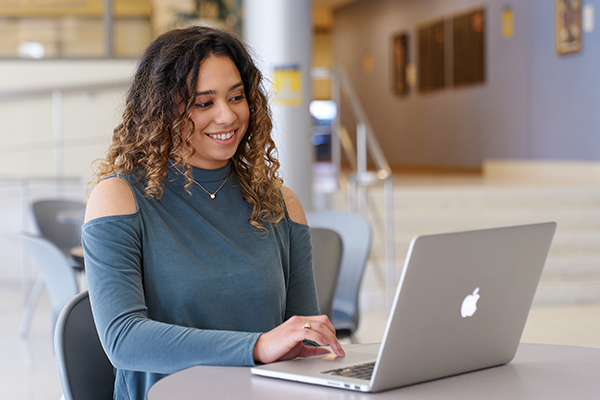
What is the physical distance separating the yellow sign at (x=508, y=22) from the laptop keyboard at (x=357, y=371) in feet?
25.5

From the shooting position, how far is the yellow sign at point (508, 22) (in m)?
8.32

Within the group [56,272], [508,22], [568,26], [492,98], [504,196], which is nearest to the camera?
[56,272]

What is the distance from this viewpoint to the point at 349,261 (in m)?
3.04

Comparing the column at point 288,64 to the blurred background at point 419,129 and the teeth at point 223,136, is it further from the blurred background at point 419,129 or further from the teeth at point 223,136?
the teeth at point 223,136

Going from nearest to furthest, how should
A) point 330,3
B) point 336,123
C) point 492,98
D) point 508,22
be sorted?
point 336,123, point 508,22, point 492,98, point 330,3

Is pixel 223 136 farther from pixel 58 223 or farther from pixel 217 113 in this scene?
pixel 58 223

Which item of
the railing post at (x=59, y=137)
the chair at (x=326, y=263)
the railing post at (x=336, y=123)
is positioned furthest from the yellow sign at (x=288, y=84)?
the railing post at (x=59, y=137)

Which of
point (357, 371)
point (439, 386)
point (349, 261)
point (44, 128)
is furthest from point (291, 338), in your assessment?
point (44, 128)

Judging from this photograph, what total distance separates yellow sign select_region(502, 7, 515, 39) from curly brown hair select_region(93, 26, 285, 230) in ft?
24.1

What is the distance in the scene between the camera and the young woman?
1258 mm

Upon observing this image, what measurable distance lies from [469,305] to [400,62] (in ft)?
34.7

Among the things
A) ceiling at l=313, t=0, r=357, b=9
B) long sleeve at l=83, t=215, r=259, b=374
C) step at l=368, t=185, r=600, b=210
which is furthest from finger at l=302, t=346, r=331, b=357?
ceiling at l=313, t=0, r=357, b=9

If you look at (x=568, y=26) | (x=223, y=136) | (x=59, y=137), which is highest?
(x=568, y=26)

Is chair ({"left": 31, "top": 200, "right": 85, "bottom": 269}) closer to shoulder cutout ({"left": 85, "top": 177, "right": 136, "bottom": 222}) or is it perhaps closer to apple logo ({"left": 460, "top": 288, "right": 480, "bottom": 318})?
shoulder cutout ({"left": 85, "top": 177, "right": 136, "bottom": 222})
